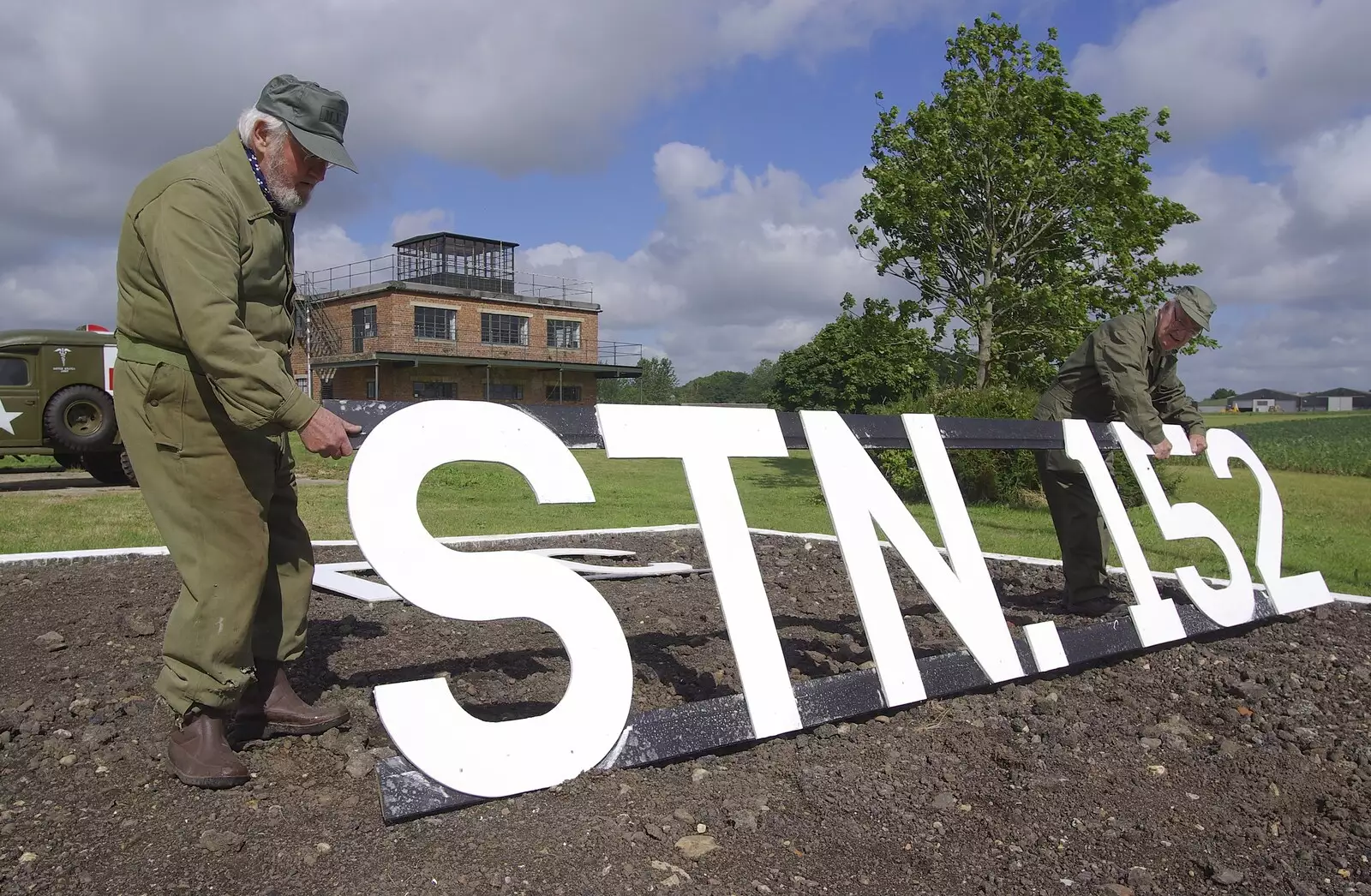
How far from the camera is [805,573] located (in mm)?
6609

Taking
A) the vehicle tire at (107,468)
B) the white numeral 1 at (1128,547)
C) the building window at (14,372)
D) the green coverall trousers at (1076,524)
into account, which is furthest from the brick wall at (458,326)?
the white numeral 1 at (1128,547)

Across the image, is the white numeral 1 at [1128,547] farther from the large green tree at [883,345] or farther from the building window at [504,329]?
the building window at [504,329]

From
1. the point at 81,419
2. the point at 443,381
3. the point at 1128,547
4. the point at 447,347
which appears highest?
the point at 447,347

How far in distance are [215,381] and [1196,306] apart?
493 centimetres

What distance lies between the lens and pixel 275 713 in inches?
127

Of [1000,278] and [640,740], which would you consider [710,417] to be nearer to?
[640,740]

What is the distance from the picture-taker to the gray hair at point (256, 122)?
287 centimetres

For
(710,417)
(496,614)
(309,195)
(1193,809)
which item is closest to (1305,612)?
(1193,809)

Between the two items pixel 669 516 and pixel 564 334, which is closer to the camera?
pixel 669 516

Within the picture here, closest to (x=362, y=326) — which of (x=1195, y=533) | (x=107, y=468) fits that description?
(x=107, y=468)

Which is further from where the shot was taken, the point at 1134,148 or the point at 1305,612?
the point at 1134,148

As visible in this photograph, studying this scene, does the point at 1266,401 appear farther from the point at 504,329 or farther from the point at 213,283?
the point at 213,283

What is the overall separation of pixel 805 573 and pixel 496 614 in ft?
13.4

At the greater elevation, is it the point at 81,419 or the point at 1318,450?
the point at 81,419
